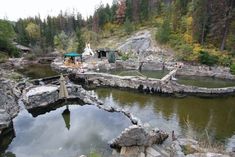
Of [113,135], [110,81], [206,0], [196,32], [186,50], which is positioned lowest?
[113,135]

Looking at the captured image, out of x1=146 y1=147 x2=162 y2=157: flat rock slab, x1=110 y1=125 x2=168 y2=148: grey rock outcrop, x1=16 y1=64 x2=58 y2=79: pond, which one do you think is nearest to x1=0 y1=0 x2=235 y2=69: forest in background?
x1=16 y1=64 x2=58 y2=79: pond

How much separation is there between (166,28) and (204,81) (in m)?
14.0

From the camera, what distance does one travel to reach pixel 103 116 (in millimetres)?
14484

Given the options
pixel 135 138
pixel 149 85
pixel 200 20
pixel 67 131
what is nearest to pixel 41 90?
pixel 67 131

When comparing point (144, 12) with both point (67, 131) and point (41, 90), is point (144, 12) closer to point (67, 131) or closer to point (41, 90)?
point (41, 90)

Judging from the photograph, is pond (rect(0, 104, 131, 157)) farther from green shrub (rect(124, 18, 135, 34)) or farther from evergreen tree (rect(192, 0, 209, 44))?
green shrub (rect(124, 18, 135, 34))

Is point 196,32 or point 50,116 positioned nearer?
point 50,116

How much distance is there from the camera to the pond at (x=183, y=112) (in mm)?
12859

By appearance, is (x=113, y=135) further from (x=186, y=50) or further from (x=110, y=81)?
(x=186, y=50)

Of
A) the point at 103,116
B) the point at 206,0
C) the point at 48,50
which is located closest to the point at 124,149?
the point at 103,116

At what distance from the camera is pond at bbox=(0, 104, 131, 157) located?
1046 centimetres

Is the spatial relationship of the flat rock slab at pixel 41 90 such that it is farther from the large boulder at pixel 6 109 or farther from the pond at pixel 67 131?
the pond at pixel 67 131

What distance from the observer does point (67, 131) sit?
12.5 meters

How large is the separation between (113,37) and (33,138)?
36.4 meters
